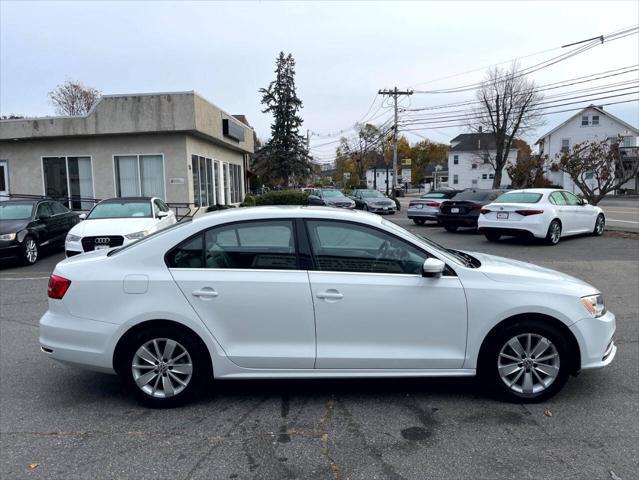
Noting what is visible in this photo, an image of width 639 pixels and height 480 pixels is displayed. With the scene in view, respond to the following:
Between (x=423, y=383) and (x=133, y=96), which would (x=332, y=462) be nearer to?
(x=423, y=383)

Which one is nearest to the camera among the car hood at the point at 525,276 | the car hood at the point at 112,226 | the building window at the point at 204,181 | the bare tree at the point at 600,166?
the car hood at the point at 525,276

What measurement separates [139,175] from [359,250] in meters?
18.1

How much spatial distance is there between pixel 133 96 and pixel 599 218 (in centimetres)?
1681

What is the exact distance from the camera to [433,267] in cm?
387

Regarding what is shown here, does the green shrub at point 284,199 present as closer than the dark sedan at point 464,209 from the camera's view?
No

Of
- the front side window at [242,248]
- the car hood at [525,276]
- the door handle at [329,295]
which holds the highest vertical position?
the front side window at [242,248]

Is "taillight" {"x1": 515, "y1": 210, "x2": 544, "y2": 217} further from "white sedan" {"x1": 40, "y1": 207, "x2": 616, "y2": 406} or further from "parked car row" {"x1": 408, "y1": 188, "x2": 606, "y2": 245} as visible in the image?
"white sedan" {"x1": 40, "y1": 207, "x2": 616, "y2": 406}

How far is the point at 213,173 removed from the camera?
990 inches

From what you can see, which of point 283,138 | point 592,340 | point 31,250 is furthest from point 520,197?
point 283,138

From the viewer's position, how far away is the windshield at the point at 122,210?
1179cm

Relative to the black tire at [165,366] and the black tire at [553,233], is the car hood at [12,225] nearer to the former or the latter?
the black tire at [165,366]

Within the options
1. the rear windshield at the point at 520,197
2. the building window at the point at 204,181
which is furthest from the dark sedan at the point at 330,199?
the rear windshield at the point at 520,197

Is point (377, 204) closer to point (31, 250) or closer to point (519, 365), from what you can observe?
point (31, 250)

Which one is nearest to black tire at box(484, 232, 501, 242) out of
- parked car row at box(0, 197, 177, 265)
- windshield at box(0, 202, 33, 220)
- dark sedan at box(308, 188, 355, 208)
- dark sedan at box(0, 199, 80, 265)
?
parked car row at box(0, 197, 177, 265)
